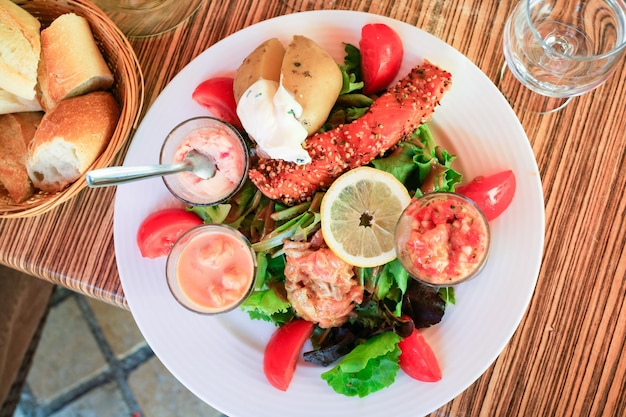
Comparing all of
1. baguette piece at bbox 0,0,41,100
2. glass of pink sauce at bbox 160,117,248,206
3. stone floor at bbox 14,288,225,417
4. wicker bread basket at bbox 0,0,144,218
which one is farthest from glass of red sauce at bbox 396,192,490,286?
stone floor at bbox 14,288,225,417

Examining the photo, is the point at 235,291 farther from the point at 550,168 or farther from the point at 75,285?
the point at 550,168

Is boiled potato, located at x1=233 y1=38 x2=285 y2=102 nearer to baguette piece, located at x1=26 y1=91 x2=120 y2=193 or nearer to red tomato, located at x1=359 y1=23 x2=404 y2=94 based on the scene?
red tomato, located at x1=359 y1=23 x2=404 y2=94

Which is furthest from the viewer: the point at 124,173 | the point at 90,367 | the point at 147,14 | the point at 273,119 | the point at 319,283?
the point at 90,367

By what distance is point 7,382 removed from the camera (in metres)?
2.19

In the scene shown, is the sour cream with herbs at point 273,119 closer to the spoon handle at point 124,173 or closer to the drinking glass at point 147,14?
the spoon handle at point 124,173

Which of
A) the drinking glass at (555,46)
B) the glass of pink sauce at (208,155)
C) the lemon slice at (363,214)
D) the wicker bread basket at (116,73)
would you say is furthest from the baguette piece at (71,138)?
the drinking glass at (555,46)

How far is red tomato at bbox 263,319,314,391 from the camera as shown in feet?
5.24

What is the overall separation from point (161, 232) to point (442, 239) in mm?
754

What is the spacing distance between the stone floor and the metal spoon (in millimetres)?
1376

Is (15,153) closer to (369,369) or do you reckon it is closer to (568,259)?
(369,369)

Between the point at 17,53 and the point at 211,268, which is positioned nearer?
the point at 17,53

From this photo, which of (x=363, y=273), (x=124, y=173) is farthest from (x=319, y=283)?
(x=124, y=173)

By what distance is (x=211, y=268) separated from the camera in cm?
Answer: 160

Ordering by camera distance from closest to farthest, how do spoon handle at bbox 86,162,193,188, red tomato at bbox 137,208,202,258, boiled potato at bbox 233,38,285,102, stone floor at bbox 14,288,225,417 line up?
1. spoon handle at bbox 86,162,193,188
2. boiled potato at bbox 233,38,285,102
3. red tomato at bbox 137,208,202,258
4. stone floor at bbox 14,288,225,417
